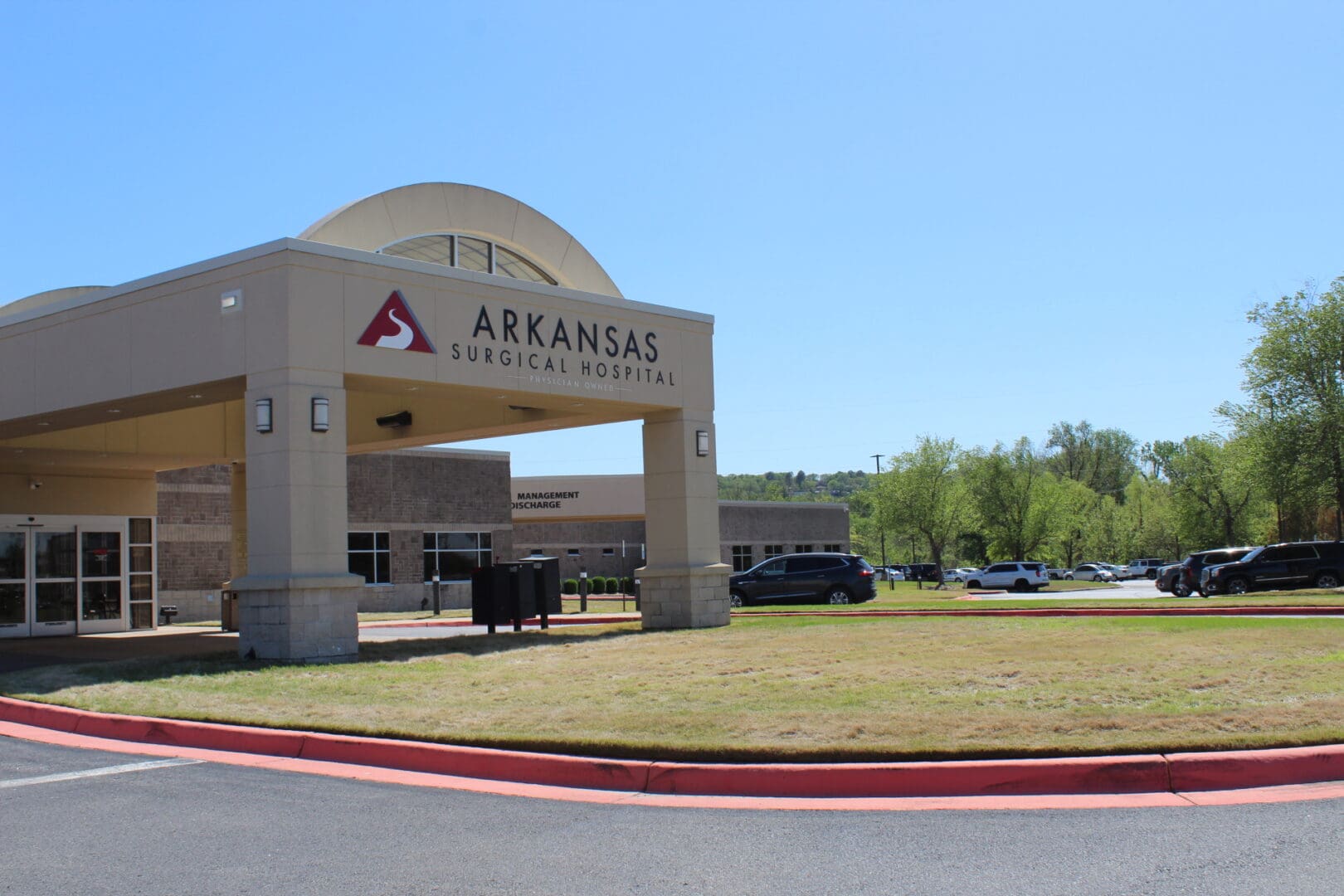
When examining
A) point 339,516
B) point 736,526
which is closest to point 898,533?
point 736,526

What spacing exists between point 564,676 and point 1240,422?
120 ft

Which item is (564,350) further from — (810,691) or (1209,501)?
(1209,501)

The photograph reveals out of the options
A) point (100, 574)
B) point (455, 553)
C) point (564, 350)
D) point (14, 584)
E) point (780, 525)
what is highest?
point (564, 350)

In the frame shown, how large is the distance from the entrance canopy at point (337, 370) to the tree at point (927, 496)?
5406 cm

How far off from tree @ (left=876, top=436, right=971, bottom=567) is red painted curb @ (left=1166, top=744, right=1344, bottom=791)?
218 ft

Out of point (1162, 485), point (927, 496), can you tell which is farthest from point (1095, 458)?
point (927, 496)

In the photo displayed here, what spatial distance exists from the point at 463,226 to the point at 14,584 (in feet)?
38.8

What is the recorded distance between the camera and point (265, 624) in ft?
51.8

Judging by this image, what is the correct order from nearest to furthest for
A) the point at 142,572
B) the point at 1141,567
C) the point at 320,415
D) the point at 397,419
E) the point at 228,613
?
the point at 320,415
the point at 397,419
the point at 228,613
the point at 142,572
the point at 1141,567

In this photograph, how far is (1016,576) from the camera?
5666 centimetres

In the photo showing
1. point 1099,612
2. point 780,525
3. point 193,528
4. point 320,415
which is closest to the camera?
point 320,415

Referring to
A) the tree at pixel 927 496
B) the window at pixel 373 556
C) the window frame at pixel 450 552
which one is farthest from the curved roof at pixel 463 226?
the tree at pixel 927 496

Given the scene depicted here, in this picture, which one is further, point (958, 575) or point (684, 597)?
point (958, 575)

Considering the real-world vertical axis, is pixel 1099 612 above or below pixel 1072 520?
below
